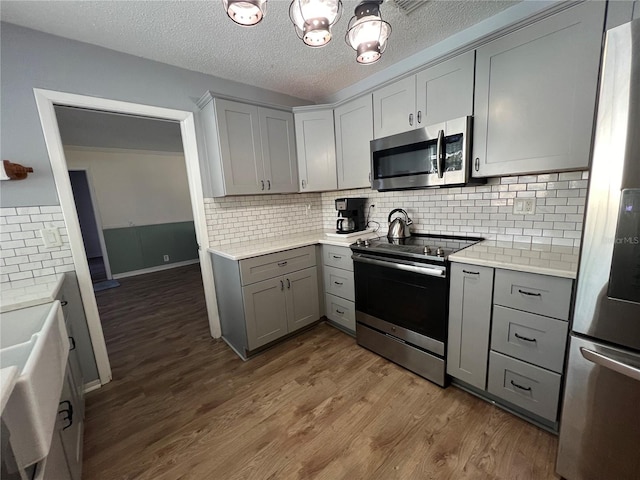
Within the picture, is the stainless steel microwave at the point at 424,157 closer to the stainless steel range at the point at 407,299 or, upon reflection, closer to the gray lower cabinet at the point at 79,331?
the stainless steel range at the point at 407,299

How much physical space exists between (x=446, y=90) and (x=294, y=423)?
7.96 feet

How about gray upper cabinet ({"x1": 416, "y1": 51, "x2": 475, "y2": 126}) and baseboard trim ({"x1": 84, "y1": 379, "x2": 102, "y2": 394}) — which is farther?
baseboard trim ({"x1": 84, "y1": 379, "x2": 102, "y2": 394})

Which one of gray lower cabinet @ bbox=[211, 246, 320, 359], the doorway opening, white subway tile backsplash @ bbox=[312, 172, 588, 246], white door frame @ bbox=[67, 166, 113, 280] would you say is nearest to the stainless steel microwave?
white subway tile backsplash @ bbox=[312, 172, 588, 246]

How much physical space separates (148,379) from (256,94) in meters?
2.79

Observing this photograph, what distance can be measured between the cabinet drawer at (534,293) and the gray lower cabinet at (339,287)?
1154 mm

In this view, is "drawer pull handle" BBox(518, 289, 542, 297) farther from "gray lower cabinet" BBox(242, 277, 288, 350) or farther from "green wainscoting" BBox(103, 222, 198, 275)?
"green wainscoting" BBox(103, 222, 198, 275)

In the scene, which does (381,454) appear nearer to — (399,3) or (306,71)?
(399,3)

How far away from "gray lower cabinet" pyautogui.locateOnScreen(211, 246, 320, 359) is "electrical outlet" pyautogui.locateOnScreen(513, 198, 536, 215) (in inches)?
65.2

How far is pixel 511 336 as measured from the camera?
1.46 m

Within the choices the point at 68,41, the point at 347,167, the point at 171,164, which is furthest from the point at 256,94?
the point at 171,164

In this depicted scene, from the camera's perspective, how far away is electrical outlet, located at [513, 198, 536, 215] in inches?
69.8

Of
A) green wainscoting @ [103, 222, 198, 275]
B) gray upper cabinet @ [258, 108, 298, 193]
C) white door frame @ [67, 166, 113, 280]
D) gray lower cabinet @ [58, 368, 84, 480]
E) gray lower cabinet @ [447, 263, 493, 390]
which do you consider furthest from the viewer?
green wainscoting @ [103, 222, 198, 275]

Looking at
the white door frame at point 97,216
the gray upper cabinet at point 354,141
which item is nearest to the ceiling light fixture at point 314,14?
the gray upper cabinet at point 354,141

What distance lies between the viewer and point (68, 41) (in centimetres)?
176
